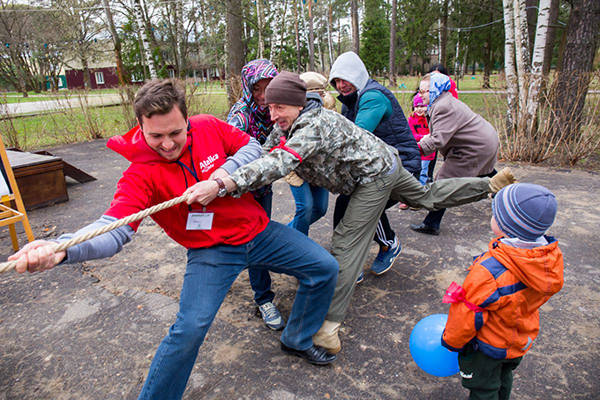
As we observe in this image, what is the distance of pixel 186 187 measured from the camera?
204 cm

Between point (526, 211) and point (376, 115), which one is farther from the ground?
point (376, 115)

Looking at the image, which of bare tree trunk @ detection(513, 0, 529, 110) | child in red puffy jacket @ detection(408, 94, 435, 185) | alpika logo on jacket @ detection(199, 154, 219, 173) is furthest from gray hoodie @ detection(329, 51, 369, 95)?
bare tree trunk @ detection(513, 0, 529, 110)

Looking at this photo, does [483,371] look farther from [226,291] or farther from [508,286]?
[226,291]

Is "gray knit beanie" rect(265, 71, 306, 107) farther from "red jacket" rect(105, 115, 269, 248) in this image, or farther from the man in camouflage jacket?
"red jacket" rect(105, 115, 269, 248)

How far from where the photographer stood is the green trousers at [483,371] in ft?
A: 5.79

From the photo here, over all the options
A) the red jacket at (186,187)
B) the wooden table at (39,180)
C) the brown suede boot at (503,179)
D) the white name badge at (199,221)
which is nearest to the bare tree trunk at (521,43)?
the brown suede boot at (503,179)

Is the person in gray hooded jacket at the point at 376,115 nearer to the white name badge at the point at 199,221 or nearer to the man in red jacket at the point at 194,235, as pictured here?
the man in red jacket at the point at 194,235

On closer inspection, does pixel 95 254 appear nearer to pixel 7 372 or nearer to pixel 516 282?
pixel 7 372

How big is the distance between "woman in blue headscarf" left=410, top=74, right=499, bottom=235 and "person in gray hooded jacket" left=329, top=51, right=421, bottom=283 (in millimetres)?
573

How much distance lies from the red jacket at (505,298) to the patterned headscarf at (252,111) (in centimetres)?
176

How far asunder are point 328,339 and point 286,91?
1.49 m

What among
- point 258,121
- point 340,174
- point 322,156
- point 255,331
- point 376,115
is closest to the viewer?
point 322,156

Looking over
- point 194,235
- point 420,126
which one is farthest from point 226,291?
point 420,126

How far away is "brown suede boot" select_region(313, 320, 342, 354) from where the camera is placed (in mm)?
2438
